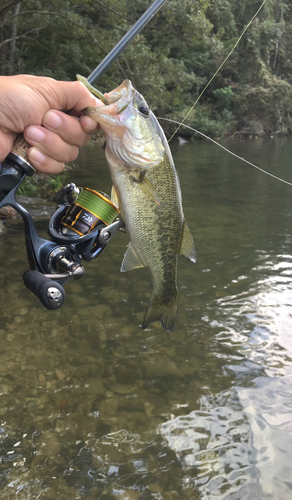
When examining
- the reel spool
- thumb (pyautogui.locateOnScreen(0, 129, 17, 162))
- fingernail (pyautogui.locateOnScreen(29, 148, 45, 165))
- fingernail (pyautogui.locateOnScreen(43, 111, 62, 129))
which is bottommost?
the reel spool

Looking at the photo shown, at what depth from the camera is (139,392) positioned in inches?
118

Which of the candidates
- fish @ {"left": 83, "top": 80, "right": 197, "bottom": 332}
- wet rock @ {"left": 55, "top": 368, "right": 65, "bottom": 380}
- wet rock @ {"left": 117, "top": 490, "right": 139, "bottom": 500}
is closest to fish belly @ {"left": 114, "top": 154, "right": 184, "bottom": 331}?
fish @ {"left": 83, "top": 80, "right": 197, "bottom": 332}

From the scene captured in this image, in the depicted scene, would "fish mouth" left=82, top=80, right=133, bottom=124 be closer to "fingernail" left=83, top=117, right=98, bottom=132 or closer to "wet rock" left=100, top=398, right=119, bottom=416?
"fingernail" left=83, top=117, right=98, bottom=132

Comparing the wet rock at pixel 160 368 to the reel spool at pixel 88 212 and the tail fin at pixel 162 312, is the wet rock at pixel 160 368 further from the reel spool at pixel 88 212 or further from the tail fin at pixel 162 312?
the reel spool at pixel 88 212

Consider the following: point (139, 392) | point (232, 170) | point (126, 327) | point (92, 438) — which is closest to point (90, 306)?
point (126, 327)

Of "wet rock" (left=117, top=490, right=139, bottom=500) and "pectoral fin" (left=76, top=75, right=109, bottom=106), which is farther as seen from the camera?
"wet rock" (left=117, top=490, right=139, bottom=500)

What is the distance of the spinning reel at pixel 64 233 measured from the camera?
1.76 metres

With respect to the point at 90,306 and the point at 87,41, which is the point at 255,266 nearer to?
the point at 90,306

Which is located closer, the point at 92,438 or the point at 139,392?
the point at 92,438

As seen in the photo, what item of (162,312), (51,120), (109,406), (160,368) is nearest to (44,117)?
(51,120)

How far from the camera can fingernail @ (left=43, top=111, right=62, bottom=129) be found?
175 cm

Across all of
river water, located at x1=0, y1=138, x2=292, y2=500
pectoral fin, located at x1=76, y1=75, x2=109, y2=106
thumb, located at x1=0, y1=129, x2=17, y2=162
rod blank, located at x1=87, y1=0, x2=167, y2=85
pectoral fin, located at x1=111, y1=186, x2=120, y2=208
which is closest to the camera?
pectoral fin, located at x1=76, y1=75, x2=109, y2=106

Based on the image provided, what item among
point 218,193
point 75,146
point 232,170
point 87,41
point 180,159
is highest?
point 75,146

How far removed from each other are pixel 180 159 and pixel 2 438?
14.2 m
